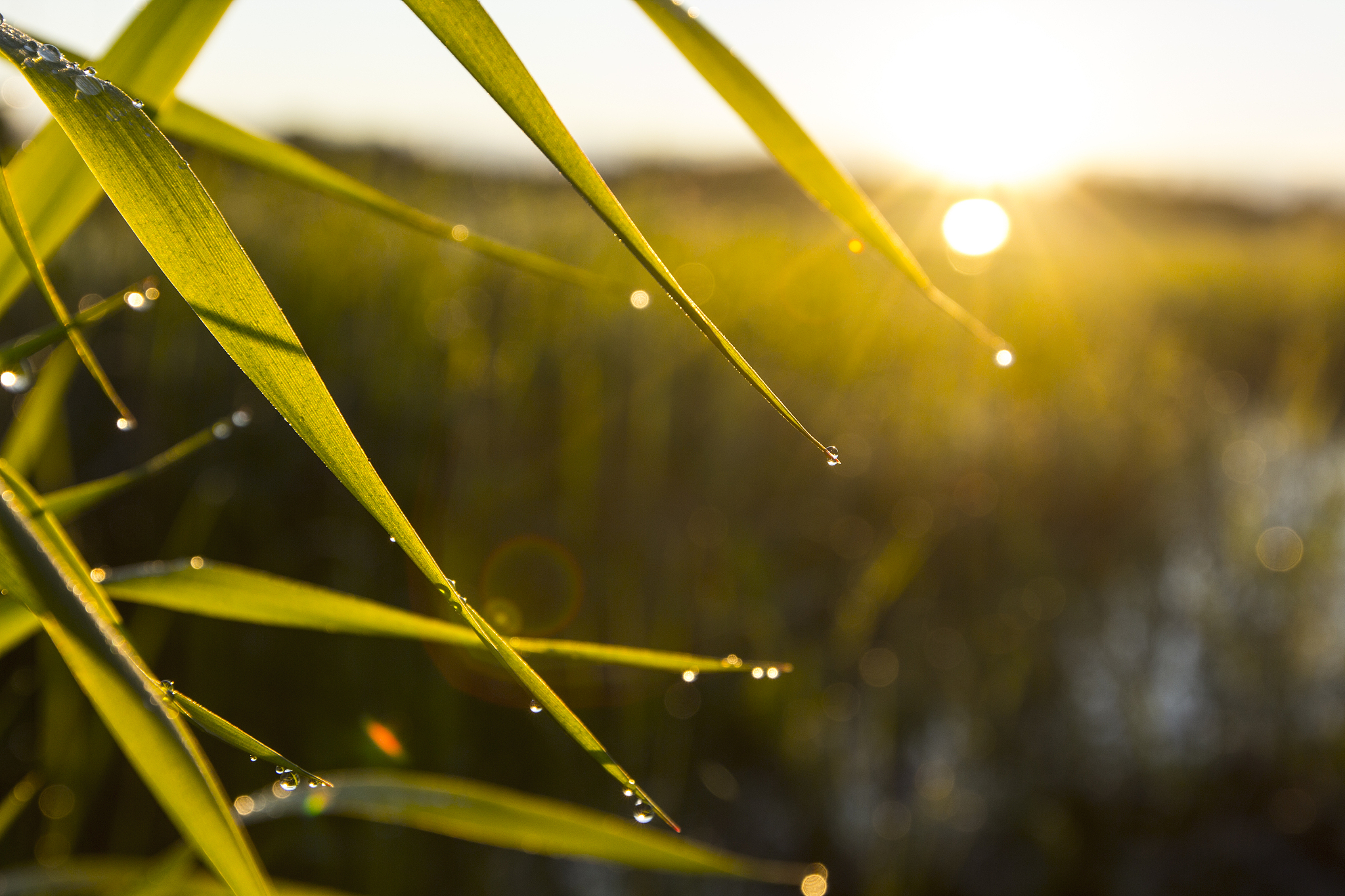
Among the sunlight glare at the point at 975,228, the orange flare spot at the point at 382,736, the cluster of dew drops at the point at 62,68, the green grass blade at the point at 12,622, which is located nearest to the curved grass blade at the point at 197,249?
the cluster of dew drops at the point at 62,68

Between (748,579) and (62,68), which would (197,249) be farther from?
(748,579)

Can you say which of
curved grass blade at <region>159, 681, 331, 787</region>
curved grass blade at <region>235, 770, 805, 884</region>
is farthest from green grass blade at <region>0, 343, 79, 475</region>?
curved grass blade at <region>159, 681, 331, 787</region>

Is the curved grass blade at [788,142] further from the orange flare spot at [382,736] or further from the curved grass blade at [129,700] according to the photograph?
the orange flare spot at [382,736]

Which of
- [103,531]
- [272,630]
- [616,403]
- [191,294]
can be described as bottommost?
[272,630]

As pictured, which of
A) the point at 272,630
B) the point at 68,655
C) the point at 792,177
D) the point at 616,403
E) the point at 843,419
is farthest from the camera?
the point at 843,419

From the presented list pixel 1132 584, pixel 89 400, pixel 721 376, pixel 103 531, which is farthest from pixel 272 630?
pixel 1132 584

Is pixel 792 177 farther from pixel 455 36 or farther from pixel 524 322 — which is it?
pixel 524 322
